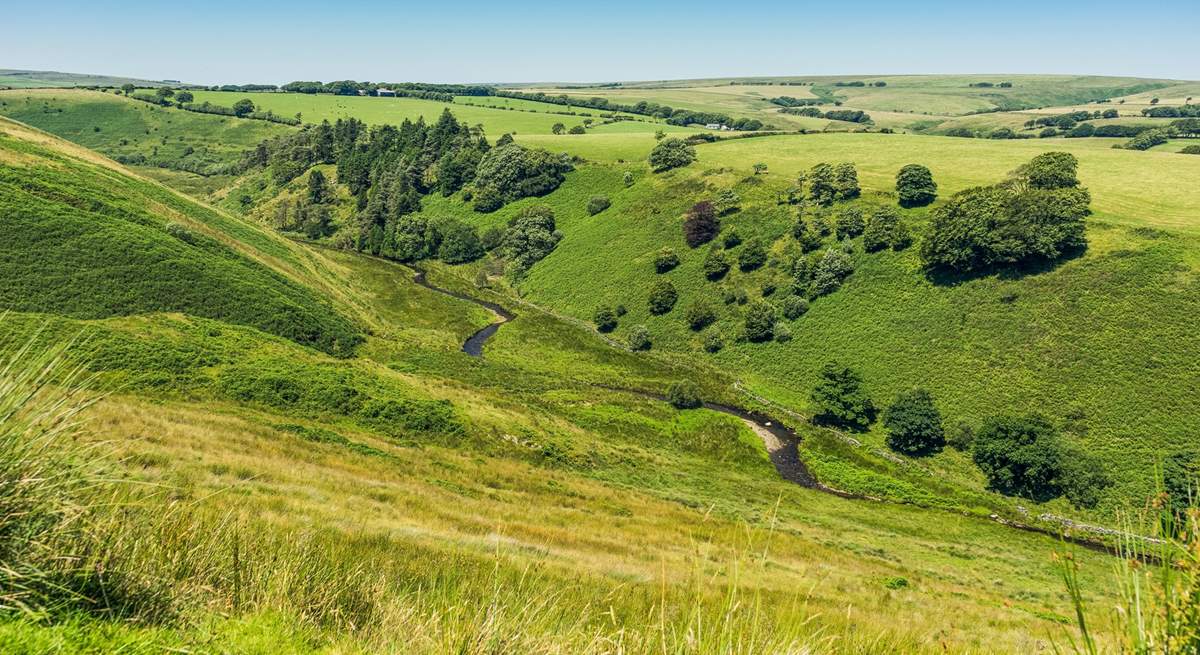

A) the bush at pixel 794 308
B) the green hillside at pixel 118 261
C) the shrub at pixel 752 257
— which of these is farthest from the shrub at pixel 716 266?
the green hillside at pixel 118 261

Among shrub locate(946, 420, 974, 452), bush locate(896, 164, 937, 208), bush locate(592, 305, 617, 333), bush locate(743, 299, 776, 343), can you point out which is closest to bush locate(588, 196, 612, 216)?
bush locate(592, 305, 617, 333)

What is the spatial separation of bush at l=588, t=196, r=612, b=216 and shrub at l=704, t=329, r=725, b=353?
42.6m

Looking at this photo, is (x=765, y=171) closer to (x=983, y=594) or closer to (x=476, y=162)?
(x=476, y=162)

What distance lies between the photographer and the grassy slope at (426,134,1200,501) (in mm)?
45094

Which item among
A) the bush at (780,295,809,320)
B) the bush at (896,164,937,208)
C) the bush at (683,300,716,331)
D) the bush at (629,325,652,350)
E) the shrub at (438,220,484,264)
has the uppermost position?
the bush at (896,164,937,208)

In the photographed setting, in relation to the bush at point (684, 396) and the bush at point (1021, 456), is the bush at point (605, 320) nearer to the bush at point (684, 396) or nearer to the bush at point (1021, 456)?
the bush at point (684, 396)

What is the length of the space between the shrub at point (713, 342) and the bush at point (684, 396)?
1216 centimetres

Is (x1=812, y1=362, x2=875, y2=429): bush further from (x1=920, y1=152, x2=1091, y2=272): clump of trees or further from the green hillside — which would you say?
the green hillside

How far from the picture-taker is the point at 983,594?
25.7m

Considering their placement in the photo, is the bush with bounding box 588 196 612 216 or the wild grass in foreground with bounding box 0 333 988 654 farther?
the bush with bounding box 588 196 612 216

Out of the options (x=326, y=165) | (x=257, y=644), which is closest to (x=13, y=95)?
(x=326, y=165)

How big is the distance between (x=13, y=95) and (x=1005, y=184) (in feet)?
940

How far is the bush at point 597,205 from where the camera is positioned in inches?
3952

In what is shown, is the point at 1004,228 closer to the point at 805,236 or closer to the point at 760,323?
the point at 805,236
